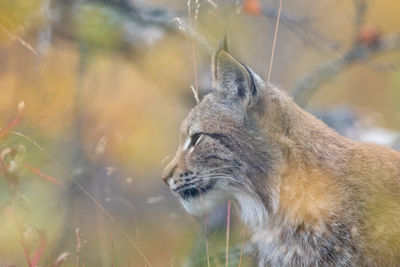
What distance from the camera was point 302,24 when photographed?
218 inches

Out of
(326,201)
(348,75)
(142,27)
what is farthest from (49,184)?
(348,75)

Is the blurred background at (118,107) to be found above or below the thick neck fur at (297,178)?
below

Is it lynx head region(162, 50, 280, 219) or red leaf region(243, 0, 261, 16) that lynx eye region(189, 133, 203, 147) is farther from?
red leaf region(243, 0, 261, 16)

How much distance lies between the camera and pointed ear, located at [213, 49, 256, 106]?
3.06 meters

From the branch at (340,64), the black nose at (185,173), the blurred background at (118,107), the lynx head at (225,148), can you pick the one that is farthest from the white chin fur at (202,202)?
the branch at (340,64)

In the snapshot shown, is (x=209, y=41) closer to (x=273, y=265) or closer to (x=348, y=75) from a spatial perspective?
(x=273, y=265)

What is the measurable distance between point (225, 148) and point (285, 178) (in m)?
0.33

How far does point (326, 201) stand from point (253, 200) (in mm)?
395

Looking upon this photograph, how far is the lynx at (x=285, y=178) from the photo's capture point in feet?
9.53

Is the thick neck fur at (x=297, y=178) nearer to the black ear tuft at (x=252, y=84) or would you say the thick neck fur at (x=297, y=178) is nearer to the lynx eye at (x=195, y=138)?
the black ear tuft at (x=252, y=84)

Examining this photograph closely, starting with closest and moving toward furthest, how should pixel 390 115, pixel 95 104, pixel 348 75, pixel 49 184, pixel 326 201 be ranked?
pixel 326 201 → pixel 49 184 → pixel 95 104 → pixel 390 115 → pixel 348 75

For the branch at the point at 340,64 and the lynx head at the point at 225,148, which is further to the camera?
the branch at the point at 340,64

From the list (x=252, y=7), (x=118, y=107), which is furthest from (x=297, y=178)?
(x=118, y=107)

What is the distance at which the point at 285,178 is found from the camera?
3.09 metres
